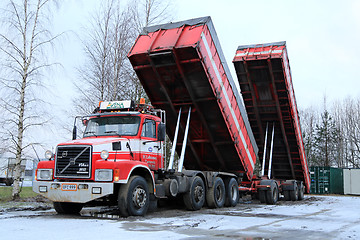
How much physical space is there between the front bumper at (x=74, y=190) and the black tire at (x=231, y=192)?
5543mm

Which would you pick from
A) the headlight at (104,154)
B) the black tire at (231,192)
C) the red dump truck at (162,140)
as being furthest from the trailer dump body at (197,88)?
the headlight at (104,154)

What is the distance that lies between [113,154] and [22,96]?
573 centimetres

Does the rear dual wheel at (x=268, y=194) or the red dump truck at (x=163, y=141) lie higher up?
the red dump truck at (x=163, y=141)

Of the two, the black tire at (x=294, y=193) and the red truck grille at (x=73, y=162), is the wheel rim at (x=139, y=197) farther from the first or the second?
the black tire at (x=294, y=193)

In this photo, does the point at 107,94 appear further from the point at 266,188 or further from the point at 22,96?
the point at 266,188

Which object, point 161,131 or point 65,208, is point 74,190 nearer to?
point 65,208

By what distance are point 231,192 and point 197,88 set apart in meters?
4.02

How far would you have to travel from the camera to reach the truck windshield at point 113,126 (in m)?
9.55

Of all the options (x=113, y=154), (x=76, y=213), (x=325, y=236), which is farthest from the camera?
(x=76, y=213)

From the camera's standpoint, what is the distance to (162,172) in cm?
1006

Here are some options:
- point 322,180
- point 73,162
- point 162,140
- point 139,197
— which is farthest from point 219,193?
point 322,180

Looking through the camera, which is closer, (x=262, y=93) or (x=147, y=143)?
(x=147, y=143)

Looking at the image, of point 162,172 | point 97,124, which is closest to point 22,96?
point 97,124

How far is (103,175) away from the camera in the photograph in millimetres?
8250
